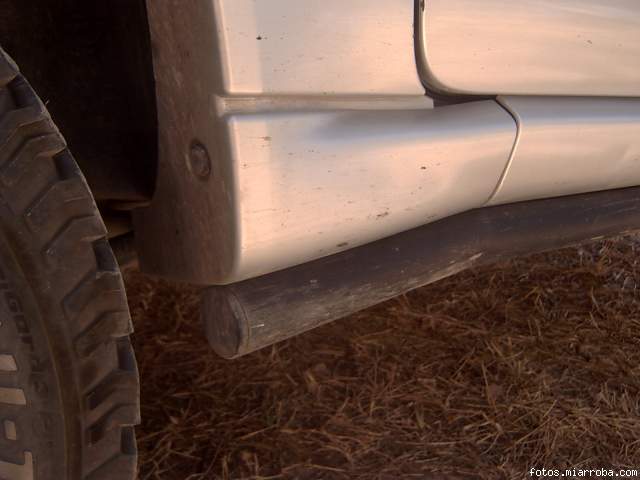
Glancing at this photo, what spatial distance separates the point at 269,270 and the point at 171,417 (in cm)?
81

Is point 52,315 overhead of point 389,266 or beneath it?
overhead

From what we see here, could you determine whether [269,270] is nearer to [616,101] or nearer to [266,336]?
[266,336]

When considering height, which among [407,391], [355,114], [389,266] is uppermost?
[355,114]

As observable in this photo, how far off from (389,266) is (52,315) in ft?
1.85

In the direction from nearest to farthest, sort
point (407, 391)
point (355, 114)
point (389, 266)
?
point (355, 114)
point (389, 266)
point (407, 391)

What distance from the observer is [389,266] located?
1.27 metres

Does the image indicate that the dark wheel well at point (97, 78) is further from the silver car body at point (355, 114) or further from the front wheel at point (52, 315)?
the front wheel at point (52, 315)

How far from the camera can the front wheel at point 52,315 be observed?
0.92m

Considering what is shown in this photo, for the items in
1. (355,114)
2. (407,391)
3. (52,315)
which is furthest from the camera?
(407,391)

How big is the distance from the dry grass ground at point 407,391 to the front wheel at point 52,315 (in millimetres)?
613

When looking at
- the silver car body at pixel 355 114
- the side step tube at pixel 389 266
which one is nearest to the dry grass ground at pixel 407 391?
the side step tube at pixel 389 266

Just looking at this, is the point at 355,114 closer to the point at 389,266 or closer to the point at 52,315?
the point at 389,266

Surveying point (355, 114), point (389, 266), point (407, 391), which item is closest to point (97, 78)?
point (355, 114)

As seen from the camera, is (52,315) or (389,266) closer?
(52,315)
